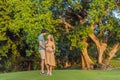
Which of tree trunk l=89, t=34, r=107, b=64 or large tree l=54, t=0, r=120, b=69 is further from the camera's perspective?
tree trunk l=89, t=34, r=107, b=64

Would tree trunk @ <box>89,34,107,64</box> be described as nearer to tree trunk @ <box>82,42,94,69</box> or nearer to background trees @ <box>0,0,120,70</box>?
background trees @ <box>0,0,120,70</box>

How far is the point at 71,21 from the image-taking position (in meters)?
39.9

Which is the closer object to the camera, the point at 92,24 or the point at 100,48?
the point at 92,24

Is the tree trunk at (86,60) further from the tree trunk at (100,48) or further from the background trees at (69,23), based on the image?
the tree trunk at (100,48)

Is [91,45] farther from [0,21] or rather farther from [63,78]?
[63,78]

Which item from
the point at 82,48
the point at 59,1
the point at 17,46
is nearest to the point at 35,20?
the point at 59,1

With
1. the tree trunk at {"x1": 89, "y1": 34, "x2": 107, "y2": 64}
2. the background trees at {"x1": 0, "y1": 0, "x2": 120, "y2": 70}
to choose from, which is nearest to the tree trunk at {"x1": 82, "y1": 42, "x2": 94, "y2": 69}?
the background trees at {"x1": 0, "y1": 0, "x2": 120, "y2": 70}

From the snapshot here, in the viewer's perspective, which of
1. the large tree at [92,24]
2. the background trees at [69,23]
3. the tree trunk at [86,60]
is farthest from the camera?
the tree trunk at [86,60]

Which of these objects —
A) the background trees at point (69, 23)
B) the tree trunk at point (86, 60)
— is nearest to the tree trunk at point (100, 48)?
the background trees at point (69, 23)

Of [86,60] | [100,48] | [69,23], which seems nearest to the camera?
[100,48]

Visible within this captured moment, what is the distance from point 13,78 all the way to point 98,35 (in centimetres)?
1916

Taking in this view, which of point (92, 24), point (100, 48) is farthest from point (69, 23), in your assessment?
point (92, 24)

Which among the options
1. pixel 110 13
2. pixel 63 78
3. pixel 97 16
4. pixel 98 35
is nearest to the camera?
pixel 63 78

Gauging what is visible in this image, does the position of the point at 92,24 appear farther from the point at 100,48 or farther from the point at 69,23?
the point at 69,23
